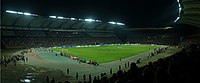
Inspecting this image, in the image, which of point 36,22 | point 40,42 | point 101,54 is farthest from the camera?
point 36,22

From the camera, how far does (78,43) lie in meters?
112

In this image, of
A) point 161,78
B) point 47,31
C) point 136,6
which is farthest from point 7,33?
point 161,78

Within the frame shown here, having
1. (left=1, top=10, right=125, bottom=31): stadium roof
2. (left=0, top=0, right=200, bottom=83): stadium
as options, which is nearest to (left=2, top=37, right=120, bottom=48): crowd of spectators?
(left=0, top=0, right=200, bottom=83): stadium

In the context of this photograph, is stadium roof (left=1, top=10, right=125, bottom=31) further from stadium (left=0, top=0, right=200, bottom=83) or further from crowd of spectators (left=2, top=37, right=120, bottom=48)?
crowd of spectators (left=2, top=37, right=120, bottom=48)

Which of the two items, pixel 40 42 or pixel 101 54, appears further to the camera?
pixel 40 42

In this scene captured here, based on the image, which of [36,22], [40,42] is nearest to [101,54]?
[40,42]

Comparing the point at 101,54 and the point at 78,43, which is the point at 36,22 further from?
the point at 101,54

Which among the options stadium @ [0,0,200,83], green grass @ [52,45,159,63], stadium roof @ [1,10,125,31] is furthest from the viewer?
stadium roof @ [1,10,125,31]

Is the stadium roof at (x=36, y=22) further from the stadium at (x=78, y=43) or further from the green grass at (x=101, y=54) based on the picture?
the green grass at (x=101, y=54)

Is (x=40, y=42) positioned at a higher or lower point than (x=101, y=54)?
higher

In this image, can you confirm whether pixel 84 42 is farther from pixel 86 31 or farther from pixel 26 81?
pixel 26 81

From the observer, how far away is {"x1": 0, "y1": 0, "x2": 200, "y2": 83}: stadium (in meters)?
39.4

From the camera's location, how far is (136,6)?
59.9m

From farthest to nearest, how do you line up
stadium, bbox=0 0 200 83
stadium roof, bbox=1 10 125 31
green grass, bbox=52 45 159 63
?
stadium roof, bbox=1 10 125 31 < green grass, bbox=52 45 159 63 < stadium, bbox=0 0 200 83
